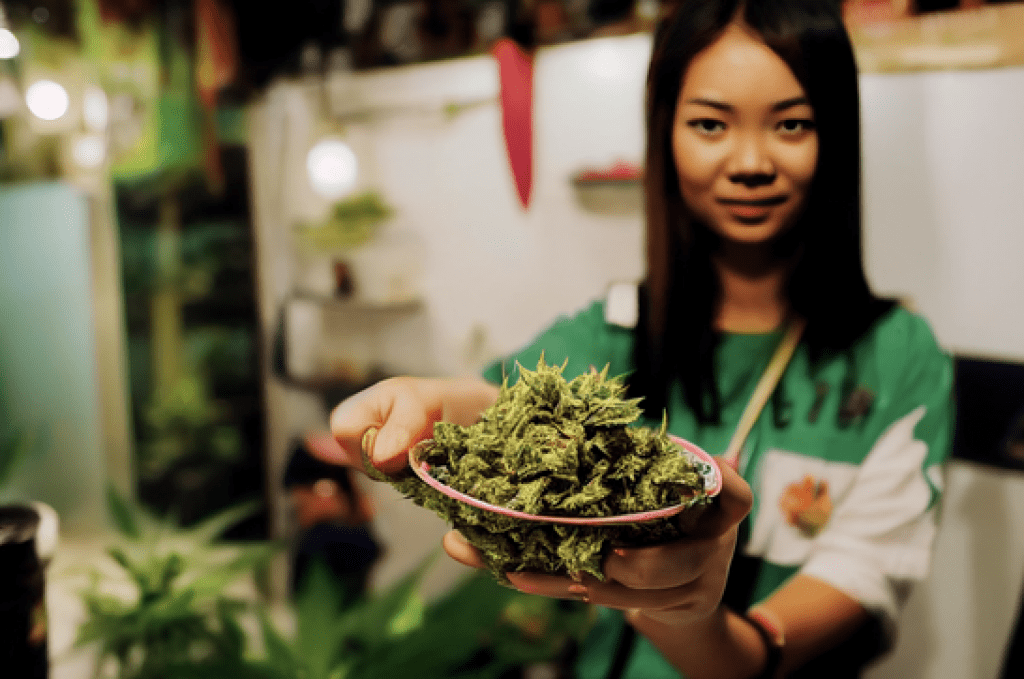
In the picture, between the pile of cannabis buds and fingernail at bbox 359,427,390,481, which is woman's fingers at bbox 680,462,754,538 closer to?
the pile of cannabis buds

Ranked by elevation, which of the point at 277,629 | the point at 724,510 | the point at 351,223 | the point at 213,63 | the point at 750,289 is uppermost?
the point at 213,63

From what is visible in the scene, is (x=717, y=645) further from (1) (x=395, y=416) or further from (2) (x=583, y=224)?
(2) (x=583, y=224)

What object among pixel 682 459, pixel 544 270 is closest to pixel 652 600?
pixel 682 459

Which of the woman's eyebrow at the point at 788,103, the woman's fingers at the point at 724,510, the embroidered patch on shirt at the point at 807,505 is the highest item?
the woman's eyebrow at the point at 788,103

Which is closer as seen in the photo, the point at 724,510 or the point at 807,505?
the point at 724,510

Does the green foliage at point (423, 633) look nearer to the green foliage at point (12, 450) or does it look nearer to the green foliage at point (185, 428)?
the green foliage at point (185, 428)

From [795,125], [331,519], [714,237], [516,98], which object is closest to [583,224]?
[516,98]

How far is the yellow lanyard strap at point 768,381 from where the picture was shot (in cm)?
81

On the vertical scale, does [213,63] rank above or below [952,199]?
above

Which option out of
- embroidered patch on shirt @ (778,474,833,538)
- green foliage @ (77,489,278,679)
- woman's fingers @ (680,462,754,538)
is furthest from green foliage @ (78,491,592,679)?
woman's fingers @ (680,462,754,538)

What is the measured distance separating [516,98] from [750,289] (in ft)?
1.91

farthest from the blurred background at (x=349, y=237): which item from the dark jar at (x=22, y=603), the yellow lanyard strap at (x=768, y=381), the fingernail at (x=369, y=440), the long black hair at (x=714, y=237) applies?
the fingernail at (x=369, y=440)

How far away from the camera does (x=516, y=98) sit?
1191 mm

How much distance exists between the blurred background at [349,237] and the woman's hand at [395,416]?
53cm
